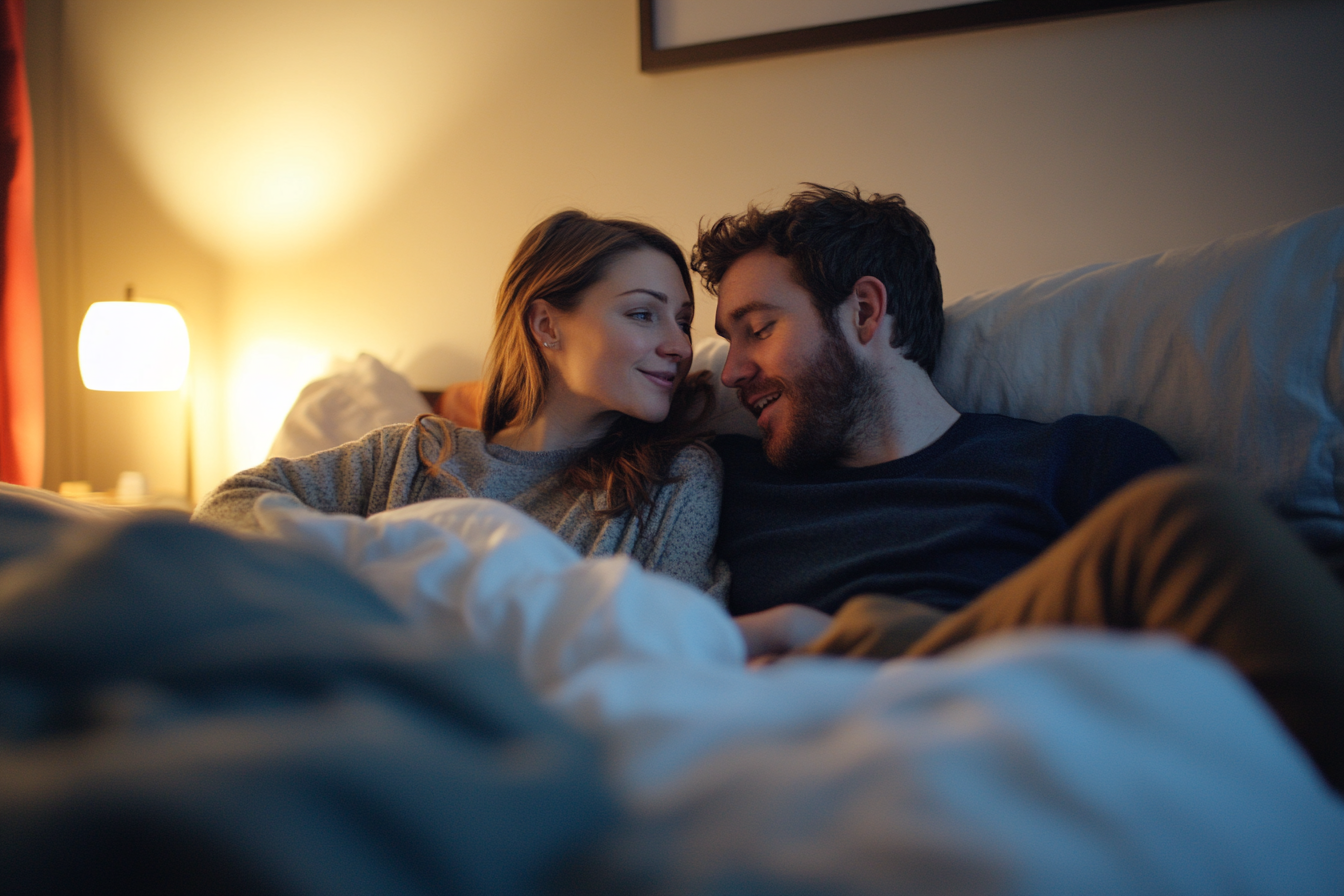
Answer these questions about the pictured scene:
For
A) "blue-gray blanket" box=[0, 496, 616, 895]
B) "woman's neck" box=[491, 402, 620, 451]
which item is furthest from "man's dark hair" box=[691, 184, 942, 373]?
"blue-gray blanket" box=[0, 496, 616, 895]

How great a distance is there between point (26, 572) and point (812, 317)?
40.5 inches

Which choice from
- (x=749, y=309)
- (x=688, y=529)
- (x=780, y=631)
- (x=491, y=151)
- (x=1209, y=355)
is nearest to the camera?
(x=780, y=631)

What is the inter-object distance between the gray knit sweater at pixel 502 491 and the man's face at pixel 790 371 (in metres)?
0.12

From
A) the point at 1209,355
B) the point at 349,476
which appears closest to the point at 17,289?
the point at 349,476

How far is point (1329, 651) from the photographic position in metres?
0.47

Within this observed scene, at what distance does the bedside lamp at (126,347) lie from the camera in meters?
2.11

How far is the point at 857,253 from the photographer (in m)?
1.28

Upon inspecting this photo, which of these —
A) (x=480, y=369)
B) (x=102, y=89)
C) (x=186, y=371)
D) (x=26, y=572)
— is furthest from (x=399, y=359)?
(x=26, y=572)

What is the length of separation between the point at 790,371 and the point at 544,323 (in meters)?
0.44

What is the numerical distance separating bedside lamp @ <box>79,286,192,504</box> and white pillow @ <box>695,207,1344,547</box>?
6.35 feet

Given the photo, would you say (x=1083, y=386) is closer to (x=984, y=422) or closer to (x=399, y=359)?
(x=984, y=422)

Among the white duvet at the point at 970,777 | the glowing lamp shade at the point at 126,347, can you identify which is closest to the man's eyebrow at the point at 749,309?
the white duvet at the point at 970,777

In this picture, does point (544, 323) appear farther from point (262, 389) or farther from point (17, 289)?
point (17, 289)

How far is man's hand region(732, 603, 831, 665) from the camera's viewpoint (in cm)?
83
